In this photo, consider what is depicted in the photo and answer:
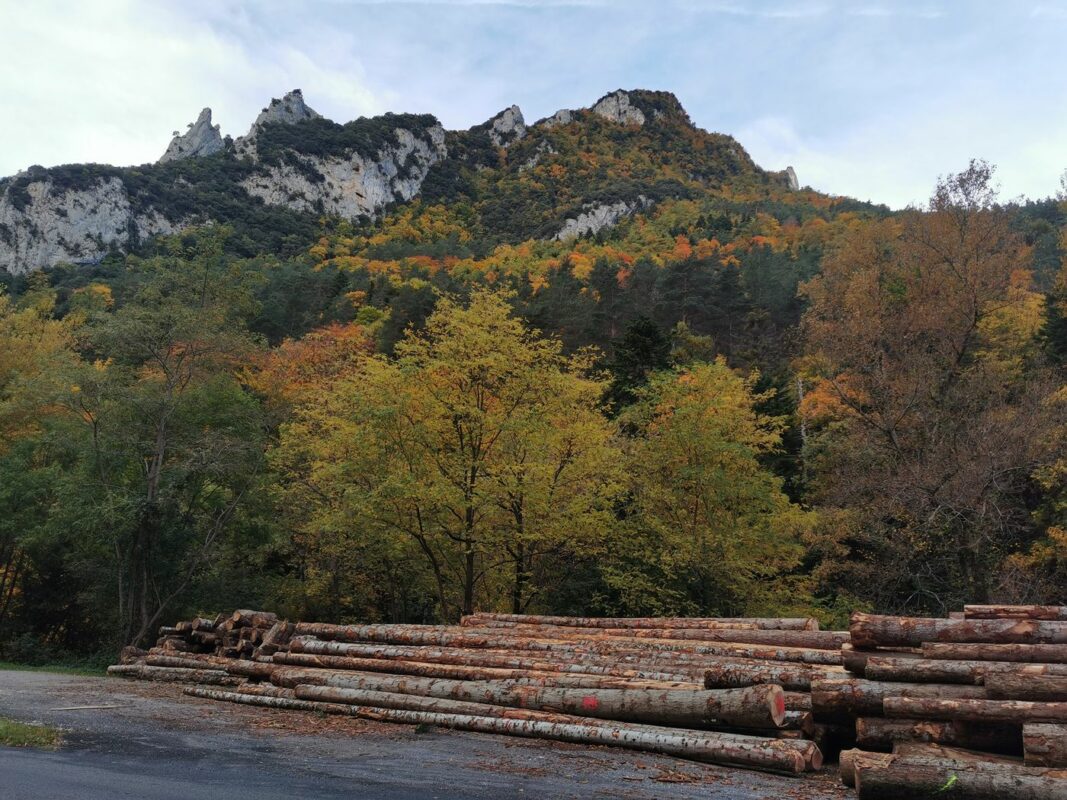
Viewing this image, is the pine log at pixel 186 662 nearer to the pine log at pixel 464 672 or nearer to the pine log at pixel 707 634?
the pine log at pixel 464 672

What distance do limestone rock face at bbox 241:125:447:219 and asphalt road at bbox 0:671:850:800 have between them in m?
150

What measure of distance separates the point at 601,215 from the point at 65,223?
283 feet

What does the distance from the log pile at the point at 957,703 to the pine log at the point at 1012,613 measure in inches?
0.5

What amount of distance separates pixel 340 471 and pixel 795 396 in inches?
1056

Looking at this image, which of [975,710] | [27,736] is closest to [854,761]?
[975,710]

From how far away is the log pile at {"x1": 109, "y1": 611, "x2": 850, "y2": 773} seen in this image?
28.4ft

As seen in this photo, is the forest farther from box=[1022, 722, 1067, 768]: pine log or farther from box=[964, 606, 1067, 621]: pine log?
box=[1022, 722, 1067, 768]: pine log

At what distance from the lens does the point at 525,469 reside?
19.8 metres

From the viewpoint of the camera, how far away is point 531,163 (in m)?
183

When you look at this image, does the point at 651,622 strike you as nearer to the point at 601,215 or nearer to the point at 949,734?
the point at 949,734

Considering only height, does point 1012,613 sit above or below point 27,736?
above

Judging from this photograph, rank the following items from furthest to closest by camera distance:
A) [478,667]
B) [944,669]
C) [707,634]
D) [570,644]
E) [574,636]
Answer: [574,636]
[707,634]
[570,644]
[478,667]
[944,669]

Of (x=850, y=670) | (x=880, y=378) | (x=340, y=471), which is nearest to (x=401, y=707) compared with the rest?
(x=850, y=670)

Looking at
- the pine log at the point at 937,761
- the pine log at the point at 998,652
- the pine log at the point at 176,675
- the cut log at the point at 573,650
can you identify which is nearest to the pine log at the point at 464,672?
the cut log at the point at 573,650
